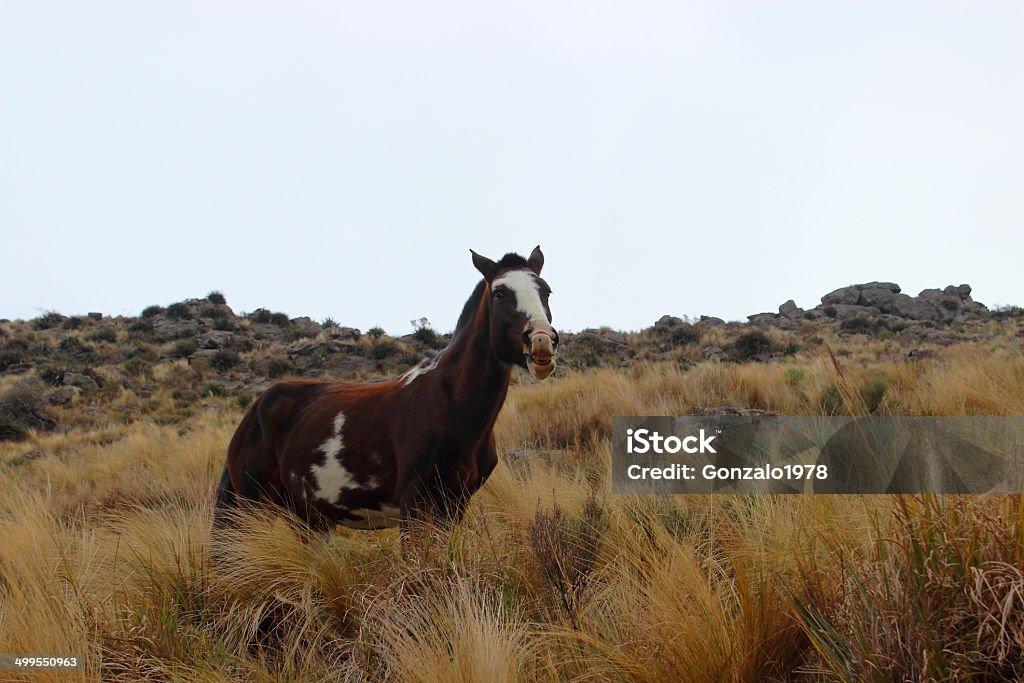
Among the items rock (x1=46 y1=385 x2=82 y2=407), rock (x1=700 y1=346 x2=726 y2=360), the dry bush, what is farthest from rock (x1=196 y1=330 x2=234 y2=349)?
the dry bush

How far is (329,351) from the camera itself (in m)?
31.0

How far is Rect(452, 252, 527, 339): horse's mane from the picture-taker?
480 centimetres

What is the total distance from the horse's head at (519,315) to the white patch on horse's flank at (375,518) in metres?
1.29

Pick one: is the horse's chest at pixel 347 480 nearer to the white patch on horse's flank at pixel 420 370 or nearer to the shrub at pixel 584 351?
the white patch on horse's flank at pixel 420 370

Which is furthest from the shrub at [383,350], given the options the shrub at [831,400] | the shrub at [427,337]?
the shrub at [831,400]

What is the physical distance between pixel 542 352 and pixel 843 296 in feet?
125

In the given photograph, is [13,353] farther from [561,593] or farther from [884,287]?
[884,287]

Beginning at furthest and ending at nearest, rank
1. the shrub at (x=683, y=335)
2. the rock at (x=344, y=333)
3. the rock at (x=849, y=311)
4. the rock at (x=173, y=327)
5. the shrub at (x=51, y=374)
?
1. the rock at (x=173, y=327)
2. the rock at (x=344, y=333)
3. the rock at (x=849, y=311)
4. the shrub at (x=683, y=335)
5. the shrub at (x=51, y=374)

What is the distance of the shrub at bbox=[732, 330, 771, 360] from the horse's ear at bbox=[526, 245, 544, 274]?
18.1m

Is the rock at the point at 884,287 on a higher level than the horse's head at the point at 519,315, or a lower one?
higher

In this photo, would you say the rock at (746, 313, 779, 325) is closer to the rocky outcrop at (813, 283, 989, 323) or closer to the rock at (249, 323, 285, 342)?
the rocky outcrop at (813, 283, 989, 323)

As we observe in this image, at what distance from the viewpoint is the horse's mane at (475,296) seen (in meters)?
4.80

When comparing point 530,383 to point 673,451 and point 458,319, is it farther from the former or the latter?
point 458,319

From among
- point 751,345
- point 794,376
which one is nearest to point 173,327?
point 751,345
